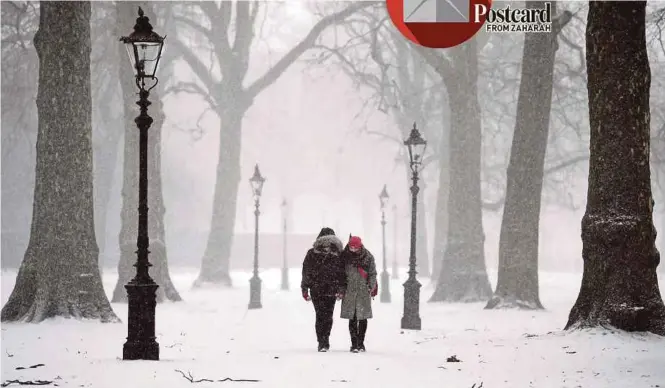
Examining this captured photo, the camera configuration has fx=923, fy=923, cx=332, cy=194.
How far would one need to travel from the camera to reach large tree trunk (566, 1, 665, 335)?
11.1 m

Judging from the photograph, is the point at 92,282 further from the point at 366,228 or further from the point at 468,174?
the point at 366,228

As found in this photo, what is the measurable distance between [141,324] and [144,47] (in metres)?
3.25

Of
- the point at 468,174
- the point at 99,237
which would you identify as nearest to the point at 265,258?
the point at 99,237

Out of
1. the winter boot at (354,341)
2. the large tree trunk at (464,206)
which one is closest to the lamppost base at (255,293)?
the large tree trunk at (464,206)

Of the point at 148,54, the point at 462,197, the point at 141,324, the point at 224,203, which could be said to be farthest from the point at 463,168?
the point at 141,324

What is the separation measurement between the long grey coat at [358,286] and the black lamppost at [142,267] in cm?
254

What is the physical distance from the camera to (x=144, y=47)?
10914 mm

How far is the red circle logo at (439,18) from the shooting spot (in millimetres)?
18219

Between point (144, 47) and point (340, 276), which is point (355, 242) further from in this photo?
point (144, 47)

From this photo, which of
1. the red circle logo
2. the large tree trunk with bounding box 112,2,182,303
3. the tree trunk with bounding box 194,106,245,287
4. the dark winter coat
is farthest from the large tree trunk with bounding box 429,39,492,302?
the dark winter coat

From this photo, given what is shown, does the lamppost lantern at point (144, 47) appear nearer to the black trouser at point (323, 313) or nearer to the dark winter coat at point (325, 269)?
the dark winter coat at point (325, 269)

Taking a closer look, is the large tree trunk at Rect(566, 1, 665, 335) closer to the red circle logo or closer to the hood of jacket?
the hood of jacket

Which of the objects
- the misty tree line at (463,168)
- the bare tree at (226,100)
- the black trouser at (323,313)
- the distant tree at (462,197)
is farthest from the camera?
the bare tree at (226,100)

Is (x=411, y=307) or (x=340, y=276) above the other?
(x=340, y=276)
